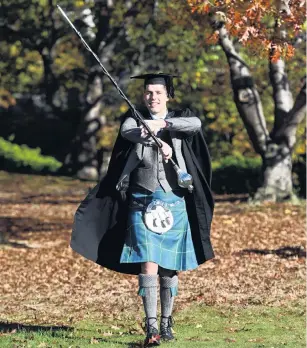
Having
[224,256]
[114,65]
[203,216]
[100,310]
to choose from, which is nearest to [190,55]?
[114,65]

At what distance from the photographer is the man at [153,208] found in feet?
24.7

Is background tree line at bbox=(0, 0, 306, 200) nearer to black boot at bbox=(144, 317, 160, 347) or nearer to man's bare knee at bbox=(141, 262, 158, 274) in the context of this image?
man's bare knee at bbox=(141, 262, 158, 274)

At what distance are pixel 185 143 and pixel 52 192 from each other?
65.0ft

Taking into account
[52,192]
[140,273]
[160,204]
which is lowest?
[52,192]

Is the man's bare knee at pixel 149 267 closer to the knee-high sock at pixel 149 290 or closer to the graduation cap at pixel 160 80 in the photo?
the knee-high sock at pixel 149 290

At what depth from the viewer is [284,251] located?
50.0 ft

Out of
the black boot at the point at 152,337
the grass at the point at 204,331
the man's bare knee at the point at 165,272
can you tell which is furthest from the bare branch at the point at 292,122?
the black boot at the point at 152,337

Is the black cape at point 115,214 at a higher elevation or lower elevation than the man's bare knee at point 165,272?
higher

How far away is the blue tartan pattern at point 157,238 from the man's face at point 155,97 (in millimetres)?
616

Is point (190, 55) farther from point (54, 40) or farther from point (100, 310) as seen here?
point (100, 310)

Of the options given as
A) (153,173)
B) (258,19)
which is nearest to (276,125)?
(258,19)

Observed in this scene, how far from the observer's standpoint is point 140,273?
25.3 ft

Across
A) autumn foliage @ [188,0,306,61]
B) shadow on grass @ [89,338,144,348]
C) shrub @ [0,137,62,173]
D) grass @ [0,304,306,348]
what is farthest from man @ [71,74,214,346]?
shrub @ [0,137,62,173]

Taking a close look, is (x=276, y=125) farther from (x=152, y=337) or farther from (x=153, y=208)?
(x=152, y=337)
